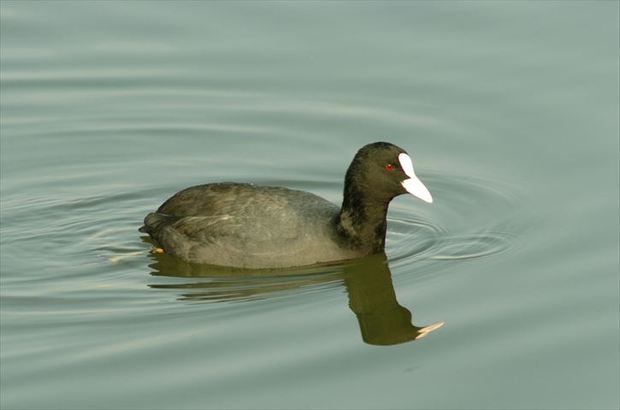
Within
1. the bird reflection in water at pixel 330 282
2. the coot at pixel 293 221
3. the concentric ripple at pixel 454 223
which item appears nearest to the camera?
the bird reflection in water at pixel 330 282

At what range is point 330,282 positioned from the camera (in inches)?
394

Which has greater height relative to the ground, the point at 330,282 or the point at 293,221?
the point at 293,221

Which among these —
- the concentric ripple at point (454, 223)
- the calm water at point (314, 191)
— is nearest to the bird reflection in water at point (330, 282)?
the calm water at point (314, 191)

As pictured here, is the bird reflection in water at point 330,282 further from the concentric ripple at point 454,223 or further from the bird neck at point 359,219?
the concentric ripple at point 454,223

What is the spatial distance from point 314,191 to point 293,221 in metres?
1.35

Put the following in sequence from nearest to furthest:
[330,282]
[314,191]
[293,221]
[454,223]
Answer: [330,282], [293,221], [454,223], [314,191]

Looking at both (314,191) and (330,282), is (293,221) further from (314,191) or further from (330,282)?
(314,191)

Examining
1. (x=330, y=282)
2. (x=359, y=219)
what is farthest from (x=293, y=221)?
(x=330, y=282)

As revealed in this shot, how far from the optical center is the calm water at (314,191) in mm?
8359

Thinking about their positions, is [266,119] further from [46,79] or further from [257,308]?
[257,308]

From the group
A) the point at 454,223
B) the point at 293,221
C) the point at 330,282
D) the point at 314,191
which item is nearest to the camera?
the point at 330,282

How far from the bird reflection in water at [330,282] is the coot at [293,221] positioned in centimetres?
9

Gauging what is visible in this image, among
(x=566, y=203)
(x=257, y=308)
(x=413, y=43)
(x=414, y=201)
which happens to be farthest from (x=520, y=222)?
(x=413, y=43)

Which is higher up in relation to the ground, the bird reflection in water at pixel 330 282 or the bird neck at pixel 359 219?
the bird neck at pixel 359 219
